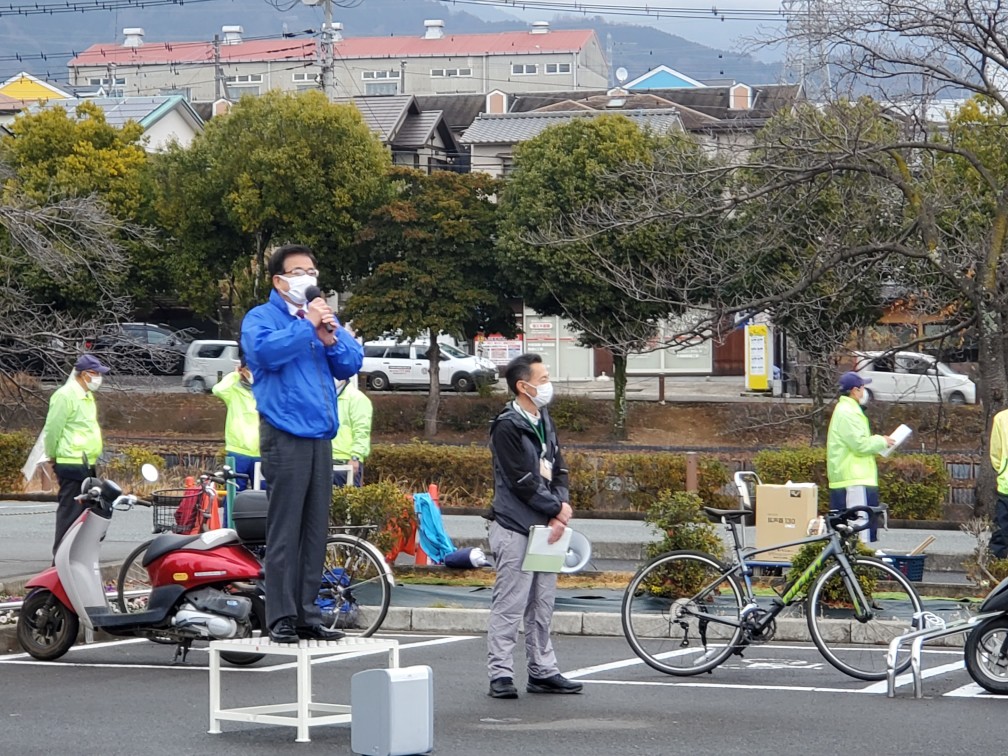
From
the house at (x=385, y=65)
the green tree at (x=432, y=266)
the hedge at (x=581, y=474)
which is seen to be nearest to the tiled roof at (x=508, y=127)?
the green tree at (x=432, y=266)

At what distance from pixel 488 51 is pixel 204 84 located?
23.5 metres

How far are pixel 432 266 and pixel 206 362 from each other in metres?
10.4

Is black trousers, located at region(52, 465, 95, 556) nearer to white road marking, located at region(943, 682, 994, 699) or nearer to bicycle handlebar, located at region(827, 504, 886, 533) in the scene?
bicycle handlebar, located at region(827, 504, 886, 533)

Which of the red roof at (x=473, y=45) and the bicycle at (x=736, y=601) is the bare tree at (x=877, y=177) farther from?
the red roof at (x=473, y=45)

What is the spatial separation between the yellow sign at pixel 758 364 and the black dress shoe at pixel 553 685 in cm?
4065

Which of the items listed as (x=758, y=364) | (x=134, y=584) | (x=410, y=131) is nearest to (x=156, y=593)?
(x=134, y=584)

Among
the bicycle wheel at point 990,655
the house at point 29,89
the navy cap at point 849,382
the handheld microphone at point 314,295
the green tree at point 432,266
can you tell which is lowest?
the bicycle wheel at point 990,655

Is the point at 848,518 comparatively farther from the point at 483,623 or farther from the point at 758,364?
the point at 758,364

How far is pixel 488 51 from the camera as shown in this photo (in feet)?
400

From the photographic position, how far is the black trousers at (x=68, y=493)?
11344 millimetres

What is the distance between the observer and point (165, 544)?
930cm

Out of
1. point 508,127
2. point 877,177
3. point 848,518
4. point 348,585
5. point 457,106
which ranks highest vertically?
point 457,106

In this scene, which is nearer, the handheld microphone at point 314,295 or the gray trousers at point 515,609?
the handheld microphone at point 314,295

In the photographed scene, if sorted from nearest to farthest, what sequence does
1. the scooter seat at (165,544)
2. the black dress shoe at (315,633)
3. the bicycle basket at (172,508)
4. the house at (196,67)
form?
the black dress shoe at (315,633)
the scooter seat at (165,544)
the bicycle basket at (172,508)
the house at (196,67)
